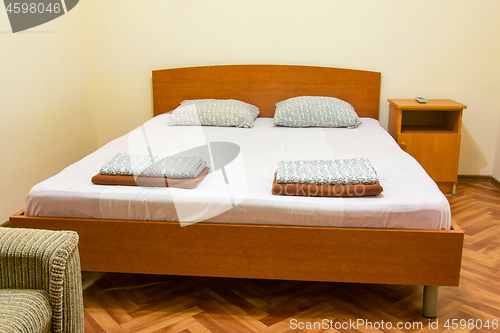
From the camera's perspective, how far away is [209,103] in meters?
3.33

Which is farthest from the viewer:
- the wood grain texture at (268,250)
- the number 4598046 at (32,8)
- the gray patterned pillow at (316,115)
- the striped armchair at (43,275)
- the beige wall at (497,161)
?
the beige wall at (497,161)

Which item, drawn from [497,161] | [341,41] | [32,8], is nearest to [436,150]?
[497,161]

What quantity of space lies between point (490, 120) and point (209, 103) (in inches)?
88.8

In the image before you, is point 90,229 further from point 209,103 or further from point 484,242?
point 484,242

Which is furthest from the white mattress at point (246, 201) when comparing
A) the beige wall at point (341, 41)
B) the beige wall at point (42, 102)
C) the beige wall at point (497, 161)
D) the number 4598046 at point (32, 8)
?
the beige wall at point (497, 161)

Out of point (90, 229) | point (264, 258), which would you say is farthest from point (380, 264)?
point (90, 229)

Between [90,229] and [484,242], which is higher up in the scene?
[90,229]

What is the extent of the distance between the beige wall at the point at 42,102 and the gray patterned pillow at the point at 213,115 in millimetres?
877

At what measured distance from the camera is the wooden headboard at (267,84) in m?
3.53

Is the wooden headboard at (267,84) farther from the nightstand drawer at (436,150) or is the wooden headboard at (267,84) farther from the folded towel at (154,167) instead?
the folded towel at (154,167)

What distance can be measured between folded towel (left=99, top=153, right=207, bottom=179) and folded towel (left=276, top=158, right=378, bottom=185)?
0.40 meters

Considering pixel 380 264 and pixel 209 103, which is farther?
pixel 209 103

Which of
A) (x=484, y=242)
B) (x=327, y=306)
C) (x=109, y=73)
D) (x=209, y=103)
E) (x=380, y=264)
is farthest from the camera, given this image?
(x=109, y=73)

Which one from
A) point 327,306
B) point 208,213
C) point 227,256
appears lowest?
point 327,306
